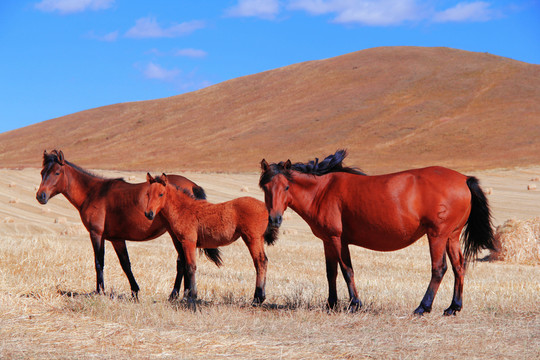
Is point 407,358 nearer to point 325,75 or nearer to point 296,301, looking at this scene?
point 296,301

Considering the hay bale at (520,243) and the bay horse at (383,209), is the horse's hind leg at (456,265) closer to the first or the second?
the bay horse at (383,209)

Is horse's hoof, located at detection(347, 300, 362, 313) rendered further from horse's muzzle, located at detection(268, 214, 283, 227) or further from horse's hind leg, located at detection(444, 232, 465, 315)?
horse's muzzle, located at detection(268, 214, 283, 227)

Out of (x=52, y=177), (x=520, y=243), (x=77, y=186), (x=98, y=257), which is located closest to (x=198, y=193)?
(x=98, y=257)

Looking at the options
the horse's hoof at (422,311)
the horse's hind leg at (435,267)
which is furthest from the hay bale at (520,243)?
the horse's hoof at (422,311)

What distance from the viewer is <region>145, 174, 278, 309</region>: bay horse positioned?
8180 millimetres

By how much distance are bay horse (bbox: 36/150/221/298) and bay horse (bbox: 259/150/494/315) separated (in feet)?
5.70

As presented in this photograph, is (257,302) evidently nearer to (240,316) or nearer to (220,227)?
(240,316)

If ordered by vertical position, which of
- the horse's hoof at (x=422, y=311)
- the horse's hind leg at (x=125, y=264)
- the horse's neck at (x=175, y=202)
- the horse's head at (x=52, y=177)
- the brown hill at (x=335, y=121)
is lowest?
the horse's hoof at (x=422, y=311)

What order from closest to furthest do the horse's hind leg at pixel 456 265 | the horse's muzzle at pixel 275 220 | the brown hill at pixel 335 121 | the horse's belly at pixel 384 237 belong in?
the horse's muzzle at pixel 275 220, the horse's belly at pixel 384 237, the horse's hind leg at pixel 456 265, the brown hill at pixel 335 121

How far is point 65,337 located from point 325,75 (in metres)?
101

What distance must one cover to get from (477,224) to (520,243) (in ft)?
29.6

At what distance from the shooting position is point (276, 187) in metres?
7.64

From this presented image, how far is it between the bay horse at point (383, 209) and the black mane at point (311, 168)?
0.5 inches

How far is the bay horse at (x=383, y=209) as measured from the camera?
7.51 m
